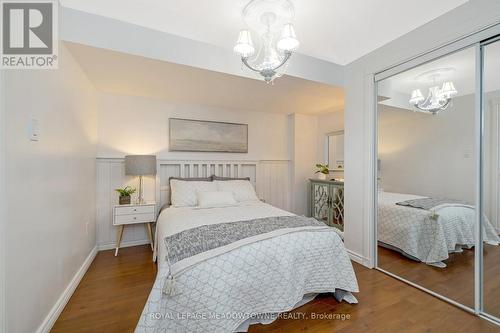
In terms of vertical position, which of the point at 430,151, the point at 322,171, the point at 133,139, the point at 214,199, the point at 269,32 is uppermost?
the point at 269,32

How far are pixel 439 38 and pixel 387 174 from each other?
131 centimetres

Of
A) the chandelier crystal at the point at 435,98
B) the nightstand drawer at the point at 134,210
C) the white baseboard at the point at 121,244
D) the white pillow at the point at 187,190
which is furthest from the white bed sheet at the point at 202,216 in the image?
the chandelier crystal at the point at 435,98

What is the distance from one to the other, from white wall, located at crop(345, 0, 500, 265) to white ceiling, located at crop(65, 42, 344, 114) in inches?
13.8

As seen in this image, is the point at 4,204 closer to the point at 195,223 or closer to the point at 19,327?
the point at 19,327

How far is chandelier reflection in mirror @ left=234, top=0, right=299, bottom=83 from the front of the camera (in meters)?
1.60

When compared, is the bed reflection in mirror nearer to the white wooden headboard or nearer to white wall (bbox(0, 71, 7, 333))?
the white wooden headboard

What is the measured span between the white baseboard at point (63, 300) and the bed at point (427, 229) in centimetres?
308

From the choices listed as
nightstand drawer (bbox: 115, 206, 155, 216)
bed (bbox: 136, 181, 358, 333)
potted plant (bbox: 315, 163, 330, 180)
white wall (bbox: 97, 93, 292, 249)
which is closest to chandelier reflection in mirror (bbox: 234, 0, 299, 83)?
bed (bbox: 136, 181, 358, 333)

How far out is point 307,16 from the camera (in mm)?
1846

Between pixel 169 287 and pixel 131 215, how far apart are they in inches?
70.5

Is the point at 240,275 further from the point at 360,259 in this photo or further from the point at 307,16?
the point at 307,16

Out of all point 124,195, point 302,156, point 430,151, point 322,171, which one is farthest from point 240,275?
point 302,156

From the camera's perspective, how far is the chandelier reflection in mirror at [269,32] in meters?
1.60

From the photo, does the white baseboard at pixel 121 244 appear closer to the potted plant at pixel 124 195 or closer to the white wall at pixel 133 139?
the white wall at pixel 133 139
